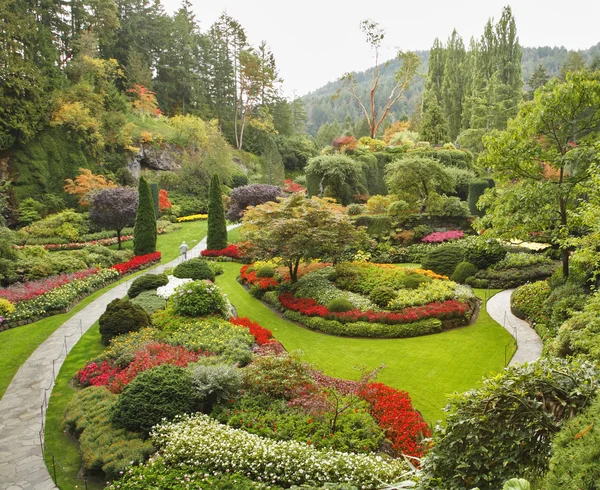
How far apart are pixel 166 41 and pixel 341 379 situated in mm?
48348

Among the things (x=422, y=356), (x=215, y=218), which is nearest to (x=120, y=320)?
(x=422, y=356)

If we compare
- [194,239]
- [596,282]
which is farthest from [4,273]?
[596,282]

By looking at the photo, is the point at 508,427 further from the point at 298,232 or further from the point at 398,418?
the point at 298,232

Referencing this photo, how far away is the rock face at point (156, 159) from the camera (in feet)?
122

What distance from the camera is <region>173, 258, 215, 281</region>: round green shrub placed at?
18531 mm

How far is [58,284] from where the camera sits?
1742 centimetres

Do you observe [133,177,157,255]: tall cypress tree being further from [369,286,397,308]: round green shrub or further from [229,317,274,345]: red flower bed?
[369,286,397,308]: round green shrub

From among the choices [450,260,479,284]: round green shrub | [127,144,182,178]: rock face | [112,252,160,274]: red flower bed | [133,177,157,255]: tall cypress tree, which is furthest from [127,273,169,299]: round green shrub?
[127,144,182,178]: rock face

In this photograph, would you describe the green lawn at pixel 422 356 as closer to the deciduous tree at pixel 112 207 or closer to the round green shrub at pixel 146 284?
the round green shrub at pixel 146 284

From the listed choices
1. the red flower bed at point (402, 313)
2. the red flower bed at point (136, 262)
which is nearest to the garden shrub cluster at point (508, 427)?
the red flower bed at point (402, 313)

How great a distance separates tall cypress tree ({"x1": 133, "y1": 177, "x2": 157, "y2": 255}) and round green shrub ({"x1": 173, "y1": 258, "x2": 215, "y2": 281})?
4777 mm

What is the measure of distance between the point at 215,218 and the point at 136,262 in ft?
16.1

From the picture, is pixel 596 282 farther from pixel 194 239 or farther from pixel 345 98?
pixel 345 98

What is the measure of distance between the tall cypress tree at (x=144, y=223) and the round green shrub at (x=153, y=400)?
15068 mm
